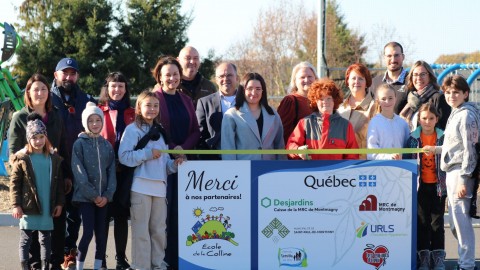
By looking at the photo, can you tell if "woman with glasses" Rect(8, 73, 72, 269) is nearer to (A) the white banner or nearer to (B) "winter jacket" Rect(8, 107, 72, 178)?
(B) "winter jacket" Rect(8, 107, 72, 178)

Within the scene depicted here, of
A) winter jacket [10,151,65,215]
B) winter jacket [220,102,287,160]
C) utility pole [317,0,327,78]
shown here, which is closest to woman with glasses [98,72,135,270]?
winter jacket [10,151,65,215]

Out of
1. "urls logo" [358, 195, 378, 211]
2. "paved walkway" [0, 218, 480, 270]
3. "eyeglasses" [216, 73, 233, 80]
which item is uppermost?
"eyeglasses" [216, 73, 233, 80]

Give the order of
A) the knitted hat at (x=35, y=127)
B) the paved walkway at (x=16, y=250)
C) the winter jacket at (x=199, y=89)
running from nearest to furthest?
1. the knitted hat at (x=35, y=127)
2. the paved walkway at (x=16, y=250)
3. the winter jacket at (x=199, y=89)

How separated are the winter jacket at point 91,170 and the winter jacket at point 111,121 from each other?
407 mm

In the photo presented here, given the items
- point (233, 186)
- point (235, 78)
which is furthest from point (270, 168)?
point (235, 78)

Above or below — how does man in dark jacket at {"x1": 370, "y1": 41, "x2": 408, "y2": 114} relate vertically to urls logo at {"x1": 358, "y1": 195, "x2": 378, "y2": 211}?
above

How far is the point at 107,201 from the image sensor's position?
7.61 m

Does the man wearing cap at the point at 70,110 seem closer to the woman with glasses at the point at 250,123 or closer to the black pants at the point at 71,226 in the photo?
the black pants at the point at 71,226

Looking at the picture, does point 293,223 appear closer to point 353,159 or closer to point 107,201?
point 353,159

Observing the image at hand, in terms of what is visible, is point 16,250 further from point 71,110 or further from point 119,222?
point 71,110

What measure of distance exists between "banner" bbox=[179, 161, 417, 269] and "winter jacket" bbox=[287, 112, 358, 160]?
0.22 m

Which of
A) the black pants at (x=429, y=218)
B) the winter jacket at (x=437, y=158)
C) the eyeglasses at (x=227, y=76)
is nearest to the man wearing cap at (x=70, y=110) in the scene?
the eyeglasses at (x=227, y=76)

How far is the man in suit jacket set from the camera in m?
8.15

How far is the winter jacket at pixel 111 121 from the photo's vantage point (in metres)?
8.02
